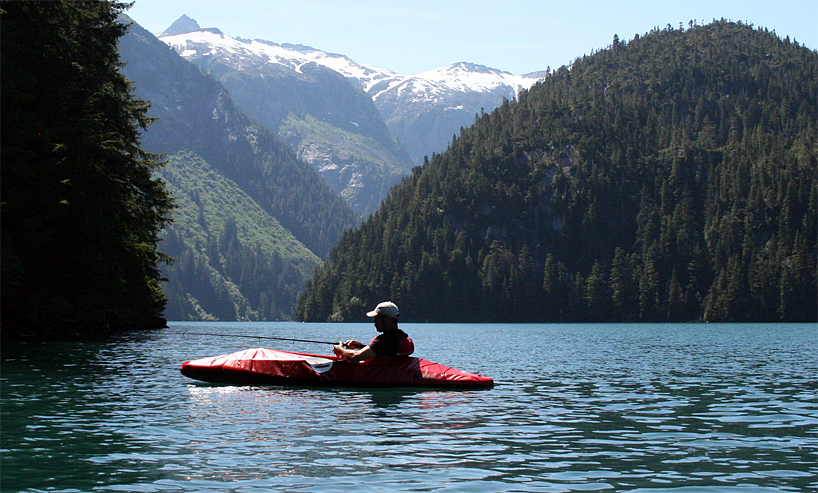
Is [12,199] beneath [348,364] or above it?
above

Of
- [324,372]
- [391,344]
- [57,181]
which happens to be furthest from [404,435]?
[57,181]

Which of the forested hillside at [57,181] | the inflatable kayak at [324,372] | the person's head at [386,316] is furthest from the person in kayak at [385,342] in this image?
the forested hillside at [57,181]

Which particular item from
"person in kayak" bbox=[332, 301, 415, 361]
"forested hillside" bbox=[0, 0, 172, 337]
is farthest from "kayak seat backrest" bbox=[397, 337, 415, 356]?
"forested hillside" bbox=[0, 0, 172, 337]

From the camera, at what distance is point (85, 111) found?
52625 millimetres

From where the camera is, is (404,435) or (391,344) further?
(391,344)

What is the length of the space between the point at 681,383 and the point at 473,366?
38.4ft

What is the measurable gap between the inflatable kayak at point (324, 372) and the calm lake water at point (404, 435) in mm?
467

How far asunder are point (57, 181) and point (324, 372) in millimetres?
28380

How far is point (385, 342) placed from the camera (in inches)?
1125

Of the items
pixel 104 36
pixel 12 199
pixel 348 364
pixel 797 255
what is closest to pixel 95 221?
pixel 12 199

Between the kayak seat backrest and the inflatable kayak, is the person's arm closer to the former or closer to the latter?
the inflatable kayak

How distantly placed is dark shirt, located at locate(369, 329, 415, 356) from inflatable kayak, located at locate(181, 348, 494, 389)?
0.83 ft

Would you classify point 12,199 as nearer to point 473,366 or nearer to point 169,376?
point 169,376

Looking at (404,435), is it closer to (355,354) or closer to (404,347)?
(404,347)
